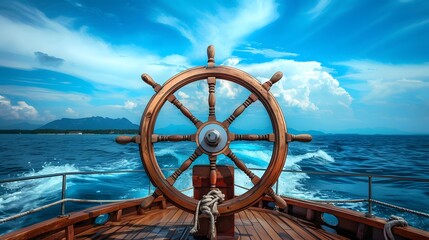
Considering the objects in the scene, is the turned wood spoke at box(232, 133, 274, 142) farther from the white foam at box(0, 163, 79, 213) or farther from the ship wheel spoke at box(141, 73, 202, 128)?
the white foam at box(0, 163, 79, 213)

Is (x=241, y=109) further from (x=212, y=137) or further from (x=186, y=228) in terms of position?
(x=186, y=228)

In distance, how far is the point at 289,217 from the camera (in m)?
2.64

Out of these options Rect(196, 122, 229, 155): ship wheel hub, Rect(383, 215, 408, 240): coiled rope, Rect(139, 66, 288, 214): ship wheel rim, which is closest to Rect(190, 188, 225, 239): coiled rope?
Rect(139, 66, 288, 214): ship wheel rim

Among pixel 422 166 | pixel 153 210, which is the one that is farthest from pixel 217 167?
pixel 422 166

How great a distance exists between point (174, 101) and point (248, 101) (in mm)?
446

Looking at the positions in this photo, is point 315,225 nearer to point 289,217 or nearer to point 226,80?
point 289,217

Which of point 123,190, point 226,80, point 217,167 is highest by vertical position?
point 226,80

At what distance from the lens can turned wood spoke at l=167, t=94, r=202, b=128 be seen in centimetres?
187

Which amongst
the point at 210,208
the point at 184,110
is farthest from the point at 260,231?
the point at 184,110

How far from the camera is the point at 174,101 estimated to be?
6.21ft

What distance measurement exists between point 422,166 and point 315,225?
626 inches

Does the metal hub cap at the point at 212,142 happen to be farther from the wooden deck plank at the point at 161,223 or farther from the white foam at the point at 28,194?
the white foam at the point at 28,194

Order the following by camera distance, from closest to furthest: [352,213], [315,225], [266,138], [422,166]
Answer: [266,138]
[352,213]
[315,225]
[422,166]

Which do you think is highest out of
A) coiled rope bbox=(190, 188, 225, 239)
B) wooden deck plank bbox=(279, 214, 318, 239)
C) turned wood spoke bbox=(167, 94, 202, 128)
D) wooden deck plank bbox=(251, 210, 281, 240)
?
turned wood spoke bbox=(167, 94, 202, 128)
